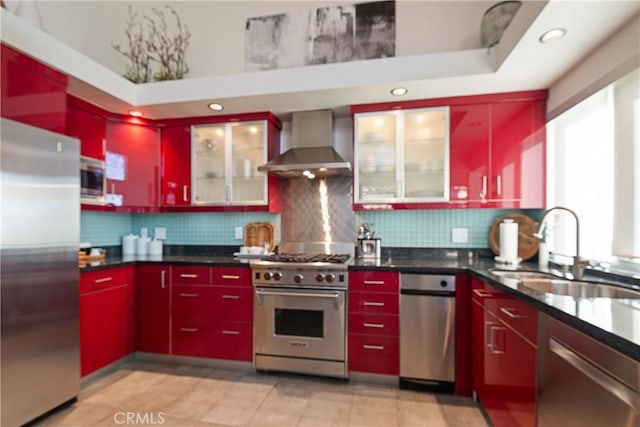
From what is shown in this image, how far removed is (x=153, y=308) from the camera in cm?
282

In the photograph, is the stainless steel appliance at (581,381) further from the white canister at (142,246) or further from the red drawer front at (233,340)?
the white canister at (142,246)

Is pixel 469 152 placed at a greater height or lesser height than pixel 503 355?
greater

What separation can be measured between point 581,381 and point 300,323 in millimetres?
1873

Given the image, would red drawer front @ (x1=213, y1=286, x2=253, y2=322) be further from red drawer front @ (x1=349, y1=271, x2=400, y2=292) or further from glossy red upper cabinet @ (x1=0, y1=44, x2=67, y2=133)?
glossy red upper cabinet @ (x1=0, y1=44, x2=67, y2=133)

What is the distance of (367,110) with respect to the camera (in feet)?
9.15

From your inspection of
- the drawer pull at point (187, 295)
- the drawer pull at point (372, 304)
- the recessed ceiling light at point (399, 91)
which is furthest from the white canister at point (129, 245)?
the recessed ceiling light at point (399, 91)

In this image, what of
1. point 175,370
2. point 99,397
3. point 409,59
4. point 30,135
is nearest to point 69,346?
point 99,397

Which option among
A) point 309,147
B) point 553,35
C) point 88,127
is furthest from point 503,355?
point 88,127

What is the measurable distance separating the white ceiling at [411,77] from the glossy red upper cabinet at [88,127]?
0.11 metres

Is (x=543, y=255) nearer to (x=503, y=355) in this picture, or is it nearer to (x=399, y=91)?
(x=503, y=355)

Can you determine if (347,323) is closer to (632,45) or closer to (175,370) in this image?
(175,370)

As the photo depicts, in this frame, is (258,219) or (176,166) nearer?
(176,166)

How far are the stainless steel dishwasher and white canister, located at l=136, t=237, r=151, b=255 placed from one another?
2.55 meters

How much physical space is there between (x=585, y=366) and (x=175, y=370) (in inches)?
110
